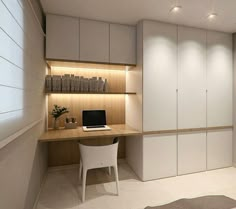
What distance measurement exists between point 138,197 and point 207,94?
208 centimetres

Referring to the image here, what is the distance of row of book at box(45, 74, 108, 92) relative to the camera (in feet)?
8.14

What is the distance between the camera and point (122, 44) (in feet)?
8.89

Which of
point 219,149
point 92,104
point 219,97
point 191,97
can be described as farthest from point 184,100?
point 92,104

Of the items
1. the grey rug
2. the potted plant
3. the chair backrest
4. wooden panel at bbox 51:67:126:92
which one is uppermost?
wooden panel at bbox 51:67:126:92

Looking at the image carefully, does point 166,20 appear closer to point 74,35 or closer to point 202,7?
point 202,7

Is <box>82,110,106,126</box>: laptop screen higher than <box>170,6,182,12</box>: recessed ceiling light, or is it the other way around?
<box>170,6,182,12</box>: recessed ceiling light

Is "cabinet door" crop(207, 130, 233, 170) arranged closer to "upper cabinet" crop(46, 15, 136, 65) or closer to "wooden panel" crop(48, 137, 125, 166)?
"upper cabinet" crop(46, 15, 136, 65)

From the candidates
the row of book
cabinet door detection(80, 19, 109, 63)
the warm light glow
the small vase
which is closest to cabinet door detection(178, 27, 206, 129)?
the warm light glow

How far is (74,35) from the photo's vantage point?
8.17 ft

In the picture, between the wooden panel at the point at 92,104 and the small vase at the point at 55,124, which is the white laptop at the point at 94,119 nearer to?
the wooden panel at the point at 92,104

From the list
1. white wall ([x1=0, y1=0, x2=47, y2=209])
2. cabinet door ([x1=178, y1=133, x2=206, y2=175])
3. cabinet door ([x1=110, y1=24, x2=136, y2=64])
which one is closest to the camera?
white wall ([x1=0, y1=0, x2=47, y2=209])

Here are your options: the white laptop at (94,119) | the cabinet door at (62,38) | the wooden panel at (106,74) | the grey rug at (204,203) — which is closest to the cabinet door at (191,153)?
the grey rug at (204,203)

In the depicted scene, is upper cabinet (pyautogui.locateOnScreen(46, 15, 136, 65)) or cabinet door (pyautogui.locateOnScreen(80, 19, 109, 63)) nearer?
upper cabinet (pyautogui.locateOnScreen(46, 15, 136, 65))

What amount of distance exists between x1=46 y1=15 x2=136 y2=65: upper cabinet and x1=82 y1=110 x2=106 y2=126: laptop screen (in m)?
0.90
